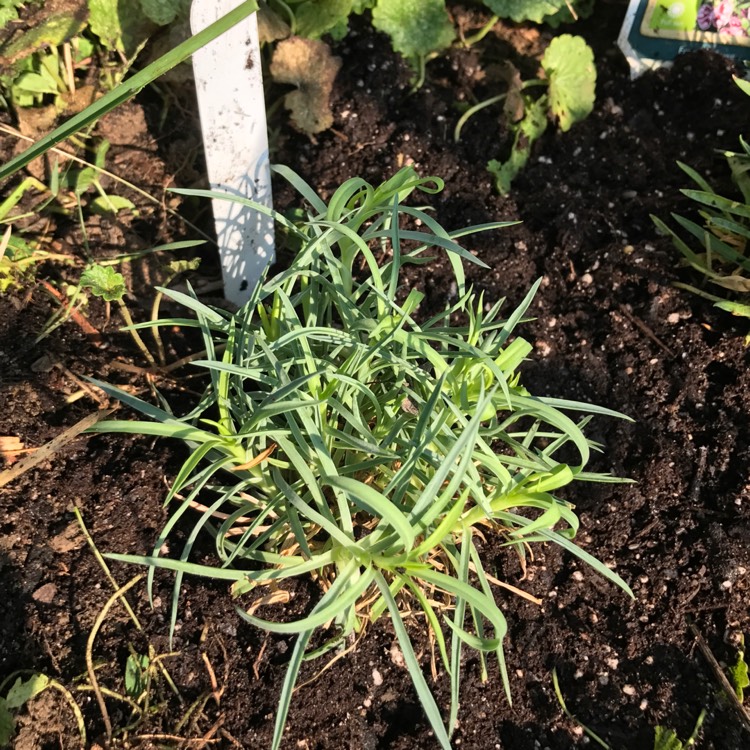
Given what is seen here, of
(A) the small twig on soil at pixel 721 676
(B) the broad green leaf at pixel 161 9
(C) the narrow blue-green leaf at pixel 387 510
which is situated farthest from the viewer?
(B) the broad green leaf at pixel 161 9

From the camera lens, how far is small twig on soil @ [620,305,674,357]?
1403 mm

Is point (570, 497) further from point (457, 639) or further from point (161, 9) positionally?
point (161, 9)

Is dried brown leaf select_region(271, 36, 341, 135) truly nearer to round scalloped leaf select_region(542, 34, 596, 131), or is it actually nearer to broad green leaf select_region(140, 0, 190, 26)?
broad green leaf select_region(140, 0, 190, 26)

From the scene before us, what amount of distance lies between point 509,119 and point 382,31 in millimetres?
339

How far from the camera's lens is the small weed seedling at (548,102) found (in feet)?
5.10

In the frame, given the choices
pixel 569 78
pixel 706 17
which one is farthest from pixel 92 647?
pixel 706 17

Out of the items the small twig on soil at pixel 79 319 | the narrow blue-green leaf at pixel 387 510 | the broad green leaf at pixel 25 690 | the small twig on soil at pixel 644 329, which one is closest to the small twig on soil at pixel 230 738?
the broad green leaf at pixel 25 690

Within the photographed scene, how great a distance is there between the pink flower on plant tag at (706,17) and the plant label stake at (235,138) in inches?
40.9

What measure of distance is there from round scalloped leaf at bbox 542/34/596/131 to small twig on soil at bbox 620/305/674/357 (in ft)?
1.48

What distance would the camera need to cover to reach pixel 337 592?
0.88 metres

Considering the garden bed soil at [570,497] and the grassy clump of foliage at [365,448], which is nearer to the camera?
the grassy clump of foliage at [365,448]

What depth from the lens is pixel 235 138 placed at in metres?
1.19

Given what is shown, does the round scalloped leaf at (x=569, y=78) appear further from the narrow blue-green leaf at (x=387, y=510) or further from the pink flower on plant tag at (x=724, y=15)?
the narrow blue-green leaf at (x=387, y=510)

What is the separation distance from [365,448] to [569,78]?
1.08 meters
